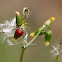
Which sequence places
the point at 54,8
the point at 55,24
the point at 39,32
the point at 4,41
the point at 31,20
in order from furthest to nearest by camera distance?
the point at 54,8 < the point at 55,24 < the point at 31,20 < the point at 4,41 < the point at 39,32

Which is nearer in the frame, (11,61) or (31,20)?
(11,61)

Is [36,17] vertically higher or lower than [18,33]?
higher

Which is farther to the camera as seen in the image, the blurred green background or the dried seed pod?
the blurred green background

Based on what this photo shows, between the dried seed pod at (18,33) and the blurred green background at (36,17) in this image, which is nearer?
the dried seed pod at (18,33)

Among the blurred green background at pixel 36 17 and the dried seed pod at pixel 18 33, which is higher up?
the blurred green background at pixel 36 17

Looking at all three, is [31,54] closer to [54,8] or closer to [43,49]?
[43,49]

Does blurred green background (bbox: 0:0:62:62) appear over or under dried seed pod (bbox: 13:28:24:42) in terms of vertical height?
over

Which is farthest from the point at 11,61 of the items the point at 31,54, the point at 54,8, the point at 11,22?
the point at 54,8

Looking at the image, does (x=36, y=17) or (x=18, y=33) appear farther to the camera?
(x=36, y=17)
